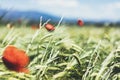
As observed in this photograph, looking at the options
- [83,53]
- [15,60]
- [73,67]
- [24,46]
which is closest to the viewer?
[15,60]

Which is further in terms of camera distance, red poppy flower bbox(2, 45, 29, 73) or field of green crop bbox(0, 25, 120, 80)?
field of green crop bbox(0, 25, 120, 80)

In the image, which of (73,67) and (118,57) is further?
(118,57)

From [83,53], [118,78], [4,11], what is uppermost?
[4,11]

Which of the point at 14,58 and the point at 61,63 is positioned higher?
the point at 14,58

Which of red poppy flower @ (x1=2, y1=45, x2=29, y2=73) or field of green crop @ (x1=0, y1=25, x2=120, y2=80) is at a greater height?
red poppy flower @ (x1=2, y1=45, x2=29, y2=73)

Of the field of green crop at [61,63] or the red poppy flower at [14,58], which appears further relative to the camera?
the field of green crop at [61,63]

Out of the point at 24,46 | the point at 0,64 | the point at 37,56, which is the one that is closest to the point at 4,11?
the point at 0,64

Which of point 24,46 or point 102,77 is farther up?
point 24,46

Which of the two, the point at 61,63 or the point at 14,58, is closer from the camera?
the point at 14,58

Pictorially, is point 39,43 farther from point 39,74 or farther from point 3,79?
point 3,79

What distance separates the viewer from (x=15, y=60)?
9.11 feet

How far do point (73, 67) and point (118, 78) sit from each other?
38 centimetres

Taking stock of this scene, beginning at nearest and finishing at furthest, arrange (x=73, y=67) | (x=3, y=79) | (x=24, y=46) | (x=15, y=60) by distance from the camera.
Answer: (x=15, y=60), (x=3, y=79), (x=73, y=67), (x=24, y=46)

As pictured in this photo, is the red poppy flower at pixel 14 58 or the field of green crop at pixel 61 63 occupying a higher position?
the red poppy flower at pixel 14 58
